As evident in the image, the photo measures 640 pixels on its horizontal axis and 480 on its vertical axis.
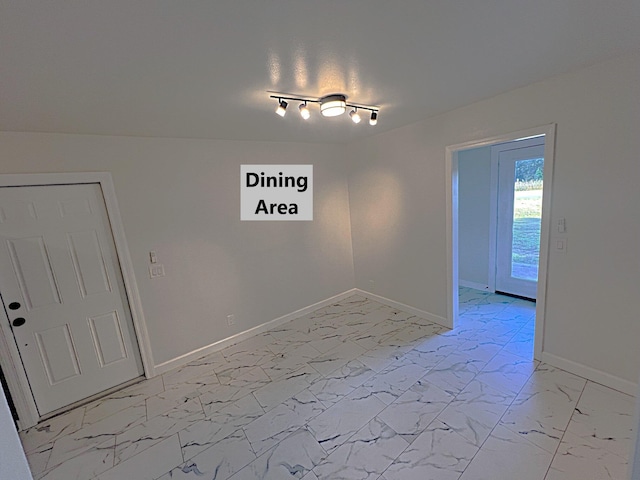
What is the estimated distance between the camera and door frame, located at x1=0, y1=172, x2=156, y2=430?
2213 mm

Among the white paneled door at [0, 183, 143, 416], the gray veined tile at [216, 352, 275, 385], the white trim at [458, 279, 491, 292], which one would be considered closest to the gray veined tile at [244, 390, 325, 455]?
the gray veined tile at [216, 352, 275, 385]

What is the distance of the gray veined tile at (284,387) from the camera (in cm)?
243

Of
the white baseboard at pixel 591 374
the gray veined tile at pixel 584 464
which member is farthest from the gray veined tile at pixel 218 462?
the white baseboard at pixel 591 374

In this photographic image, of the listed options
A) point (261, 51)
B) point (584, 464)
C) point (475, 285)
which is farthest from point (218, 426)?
point (475, 285)

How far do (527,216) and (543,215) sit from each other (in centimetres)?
172

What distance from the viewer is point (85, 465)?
197 centimetres

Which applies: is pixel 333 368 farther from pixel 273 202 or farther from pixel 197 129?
pixel 197 129

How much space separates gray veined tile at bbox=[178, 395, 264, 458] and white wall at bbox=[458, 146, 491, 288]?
387 cm

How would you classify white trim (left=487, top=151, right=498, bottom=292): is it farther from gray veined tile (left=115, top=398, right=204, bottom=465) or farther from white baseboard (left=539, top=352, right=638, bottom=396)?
gray veined tile (left=115, top=398, right=204, bottom=465)

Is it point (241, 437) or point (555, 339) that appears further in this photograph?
point (555, 339)

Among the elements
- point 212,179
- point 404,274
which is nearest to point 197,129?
point 212,179

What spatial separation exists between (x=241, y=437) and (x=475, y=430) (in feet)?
5.50

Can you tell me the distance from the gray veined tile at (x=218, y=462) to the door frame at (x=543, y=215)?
2.55 metres

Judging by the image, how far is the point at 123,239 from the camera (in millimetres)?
2639
